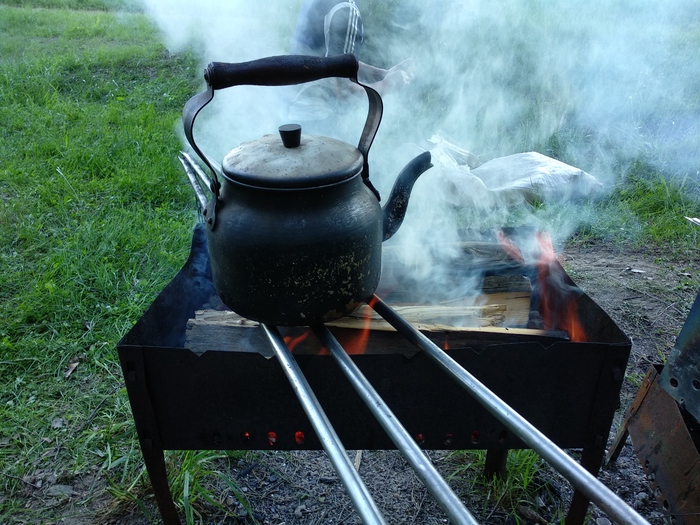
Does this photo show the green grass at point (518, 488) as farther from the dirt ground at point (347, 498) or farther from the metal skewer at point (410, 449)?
the metal skewer at point (410, 449)

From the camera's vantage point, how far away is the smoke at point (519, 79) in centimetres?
537

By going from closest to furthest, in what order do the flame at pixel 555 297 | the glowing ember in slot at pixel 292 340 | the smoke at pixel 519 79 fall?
1. the glowing ember in slot at pixel 292 340
2. the flame at pixel 555 297
3. the smoke at pixel 519 79

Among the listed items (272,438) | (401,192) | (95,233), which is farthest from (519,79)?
(272,438)

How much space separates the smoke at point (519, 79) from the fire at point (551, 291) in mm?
2355

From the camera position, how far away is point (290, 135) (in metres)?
1.47

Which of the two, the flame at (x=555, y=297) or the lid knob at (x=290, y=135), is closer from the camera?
the lid knob at (x=290, y=135)

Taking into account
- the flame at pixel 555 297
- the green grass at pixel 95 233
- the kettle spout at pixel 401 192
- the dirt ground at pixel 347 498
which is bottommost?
the dirt ground at pixel 347 498

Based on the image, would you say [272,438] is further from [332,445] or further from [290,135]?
[290,135]

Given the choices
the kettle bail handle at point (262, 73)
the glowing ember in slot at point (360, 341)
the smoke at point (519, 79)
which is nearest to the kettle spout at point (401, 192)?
the glowing ember in slot at point (360, 341)

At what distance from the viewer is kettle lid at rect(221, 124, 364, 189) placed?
140cm

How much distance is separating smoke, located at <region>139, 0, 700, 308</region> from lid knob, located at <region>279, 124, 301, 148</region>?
316cm

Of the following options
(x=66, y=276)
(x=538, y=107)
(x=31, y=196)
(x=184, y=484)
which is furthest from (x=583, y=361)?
(x=538, y=107)

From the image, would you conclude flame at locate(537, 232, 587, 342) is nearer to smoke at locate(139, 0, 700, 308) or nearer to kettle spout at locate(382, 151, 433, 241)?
kettle spout at locate(382, 151, 433, 241)

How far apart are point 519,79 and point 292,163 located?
18.9 feet
